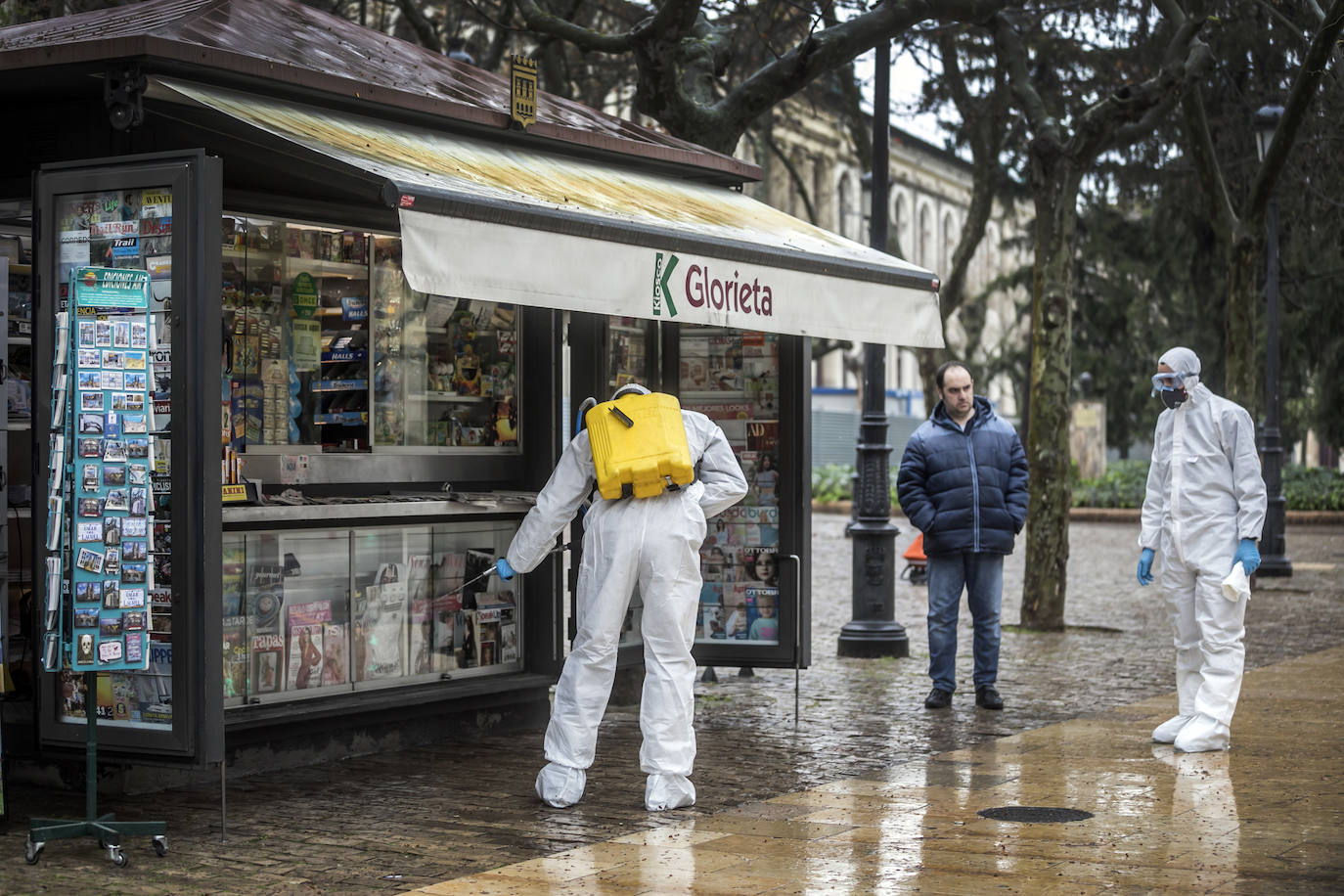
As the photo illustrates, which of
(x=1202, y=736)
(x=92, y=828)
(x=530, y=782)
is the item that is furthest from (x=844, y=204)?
(x=92, y=828)

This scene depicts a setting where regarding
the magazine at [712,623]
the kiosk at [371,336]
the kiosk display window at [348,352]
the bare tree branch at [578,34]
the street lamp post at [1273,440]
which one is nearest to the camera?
the kiosk at [371,336]

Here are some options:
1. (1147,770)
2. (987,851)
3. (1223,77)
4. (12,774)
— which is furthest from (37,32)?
(1223,77)

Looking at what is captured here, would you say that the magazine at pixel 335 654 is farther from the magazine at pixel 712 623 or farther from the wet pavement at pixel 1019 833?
the magazine at pixel 712 623

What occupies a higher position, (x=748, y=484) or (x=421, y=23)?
(x=421, y=23)

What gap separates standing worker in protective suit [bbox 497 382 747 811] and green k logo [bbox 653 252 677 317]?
0.63 m

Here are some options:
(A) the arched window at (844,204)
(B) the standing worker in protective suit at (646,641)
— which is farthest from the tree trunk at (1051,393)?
(A) the arched window at (844,204)

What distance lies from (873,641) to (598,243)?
631 cm

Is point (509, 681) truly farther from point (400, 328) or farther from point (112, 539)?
point (112, 539)

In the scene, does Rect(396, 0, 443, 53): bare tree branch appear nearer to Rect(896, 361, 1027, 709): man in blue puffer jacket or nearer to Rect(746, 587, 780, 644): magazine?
Rect(896, 361, 1027, 709): man in blue puffer jacket

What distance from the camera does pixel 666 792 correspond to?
23.0 ft

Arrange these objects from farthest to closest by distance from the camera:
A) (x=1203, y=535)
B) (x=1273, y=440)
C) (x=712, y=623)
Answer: (x=1273, y=440) → (x=712, y=623) → (x=1203, y=535)

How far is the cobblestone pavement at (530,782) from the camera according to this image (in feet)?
19.7

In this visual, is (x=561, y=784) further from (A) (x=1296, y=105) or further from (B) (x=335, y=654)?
(A) (x=1296, y=105)

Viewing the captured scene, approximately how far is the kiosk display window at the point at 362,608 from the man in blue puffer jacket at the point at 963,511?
251cm
